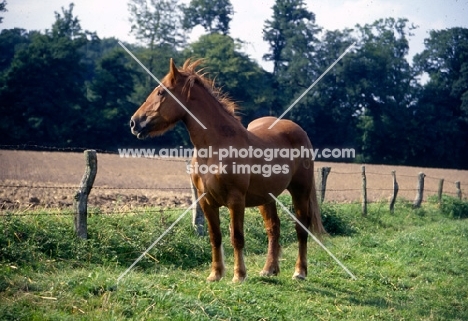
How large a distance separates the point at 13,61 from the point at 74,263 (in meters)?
31.7

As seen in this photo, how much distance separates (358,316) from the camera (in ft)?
19.8

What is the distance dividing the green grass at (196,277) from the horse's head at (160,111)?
183 cm

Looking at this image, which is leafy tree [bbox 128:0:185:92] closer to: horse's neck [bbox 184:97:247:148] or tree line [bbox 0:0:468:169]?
tree line [bbox 0:0:468:169]

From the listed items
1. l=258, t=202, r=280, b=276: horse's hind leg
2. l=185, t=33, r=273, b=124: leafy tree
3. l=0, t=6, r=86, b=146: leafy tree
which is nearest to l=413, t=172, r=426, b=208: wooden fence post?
l=258, t=202, r=280, b=276: horse's hind leg

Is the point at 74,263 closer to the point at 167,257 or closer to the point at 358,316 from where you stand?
the point at 167,257

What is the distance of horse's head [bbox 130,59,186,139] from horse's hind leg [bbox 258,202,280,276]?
2.17 m

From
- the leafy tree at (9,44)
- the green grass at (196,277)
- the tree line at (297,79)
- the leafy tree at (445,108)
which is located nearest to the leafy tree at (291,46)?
the tree line at (297,79)

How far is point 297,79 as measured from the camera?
1891 inches

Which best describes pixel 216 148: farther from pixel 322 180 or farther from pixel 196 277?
pixel 322 180

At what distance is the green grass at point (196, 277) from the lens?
16.4 feet

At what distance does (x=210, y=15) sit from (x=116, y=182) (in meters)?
30.6

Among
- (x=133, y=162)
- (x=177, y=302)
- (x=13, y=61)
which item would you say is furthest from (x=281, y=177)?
(x=13, y=61)

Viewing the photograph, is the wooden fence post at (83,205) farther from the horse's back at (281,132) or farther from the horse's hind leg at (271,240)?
the horse's hind leg at (271,240)

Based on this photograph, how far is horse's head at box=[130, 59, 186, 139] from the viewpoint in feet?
21.5
